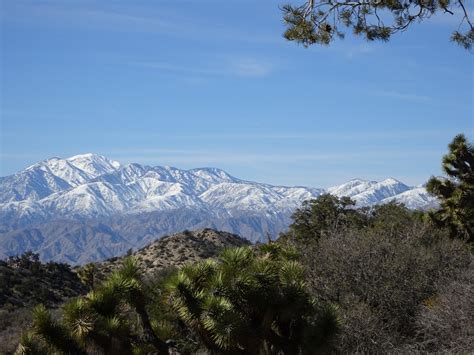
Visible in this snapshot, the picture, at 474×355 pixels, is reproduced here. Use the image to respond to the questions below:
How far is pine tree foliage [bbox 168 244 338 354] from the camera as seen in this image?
1101 centimetres

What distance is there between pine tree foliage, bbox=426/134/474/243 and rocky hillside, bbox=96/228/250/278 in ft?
78.2

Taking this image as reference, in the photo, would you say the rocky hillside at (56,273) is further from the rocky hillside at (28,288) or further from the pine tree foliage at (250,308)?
the pine tree foliage at (250,308)

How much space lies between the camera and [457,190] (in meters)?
23.3

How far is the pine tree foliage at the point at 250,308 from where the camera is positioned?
1101 centimetres

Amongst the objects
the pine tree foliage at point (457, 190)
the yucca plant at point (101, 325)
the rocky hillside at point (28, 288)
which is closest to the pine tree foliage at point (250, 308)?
the yucca plant at point (101, 325)

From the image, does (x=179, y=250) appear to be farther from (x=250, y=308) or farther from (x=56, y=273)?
(x=250, y=308)

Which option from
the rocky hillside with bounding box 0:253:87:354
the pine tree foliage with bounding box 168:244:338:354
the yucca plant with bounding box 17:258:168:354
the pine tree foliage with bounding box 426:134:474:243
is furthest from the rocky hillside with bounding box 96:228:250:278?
the pine tree foliage with bounding box 168:244:338:354

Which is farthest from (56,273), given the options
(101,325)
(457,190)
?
(101,325)

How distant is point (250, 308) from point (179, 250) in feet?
137

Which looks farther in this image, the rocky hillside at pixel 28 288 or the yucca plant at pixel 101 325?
the rocky hillside at pixel 28 288

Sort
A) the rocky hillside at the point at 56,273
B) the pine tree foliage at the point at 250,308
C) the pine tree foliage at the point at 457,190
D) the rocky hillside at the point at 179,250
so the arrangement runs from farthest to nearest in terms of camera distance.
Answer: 1. the rocky hillside at the point at 179,250
2. the rocky hillside at the point at 56,273
3. the pine tree foliage at the point at 457,190
4. the pine tree foliage at the point at 250,308

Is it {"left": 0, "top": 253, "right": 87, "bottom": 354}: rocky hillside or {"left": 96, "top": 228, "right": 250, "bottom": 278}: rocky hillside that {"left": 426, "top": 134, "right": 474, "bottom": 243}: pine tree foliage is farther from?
{"left": 96, "top": 228, "right": 250, "bottom": 278}: rocky hillside

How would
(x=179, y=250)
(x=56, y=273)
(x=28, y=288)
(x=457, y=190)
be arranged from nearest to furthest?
(x=457, y=190) → (x=28, y=288) → (x=56, y=273) → (x=179, y=250)

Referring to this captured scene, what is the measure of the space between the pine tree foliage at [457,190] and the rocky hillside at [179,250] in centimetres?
2382
